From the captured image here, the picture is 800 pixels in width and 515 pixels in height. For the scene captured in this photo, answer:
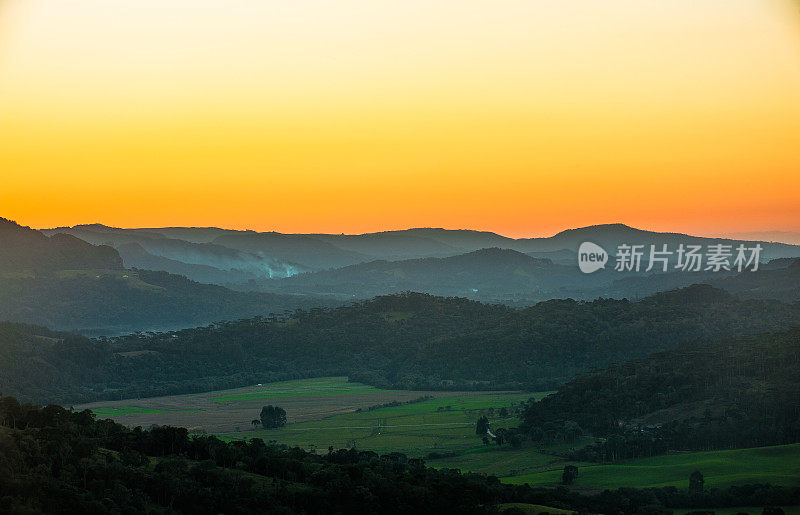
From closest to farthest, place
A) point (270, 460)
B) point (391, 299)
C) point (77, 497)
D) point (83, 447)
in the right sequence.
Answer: point (77, 497) → point (83, 447) → point (270, 460) → point (391, 299)

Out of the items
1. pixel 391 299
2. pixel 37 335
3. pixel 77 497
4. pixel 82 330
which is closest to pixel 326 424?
pixel 77 497

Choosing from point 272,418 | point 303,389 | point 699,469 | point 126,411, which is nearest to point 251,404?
point 126,411

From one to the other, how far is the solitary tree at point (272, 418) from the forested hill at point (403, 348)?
30.0 meters

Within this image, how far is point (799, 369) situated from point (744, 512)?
108ft

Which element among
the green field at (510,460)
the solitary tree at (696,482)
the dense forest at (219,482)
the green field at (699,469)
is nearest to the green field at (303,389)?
the green field at (510,460)

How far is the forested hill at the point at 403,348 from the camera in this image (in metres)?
113

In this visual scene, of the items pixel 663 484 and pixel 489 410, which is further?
pixel 489 410

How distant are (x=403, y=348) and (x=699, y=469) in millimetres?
79393

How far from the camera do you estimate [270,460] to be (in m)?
47.2

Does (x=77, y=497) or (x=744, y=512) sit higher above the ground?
(x=77, y=497)

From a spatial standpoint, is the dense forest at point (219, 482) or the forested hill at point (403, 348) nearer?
the dense forest at point (219, 482)

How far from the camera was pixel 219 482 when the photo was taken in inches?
1671

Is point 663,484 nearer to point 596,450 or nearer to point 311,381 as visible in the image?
point 596,450

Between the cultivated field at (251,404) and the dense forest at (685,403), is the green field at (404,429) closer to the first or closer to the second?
the cultivated field at (251,404)
